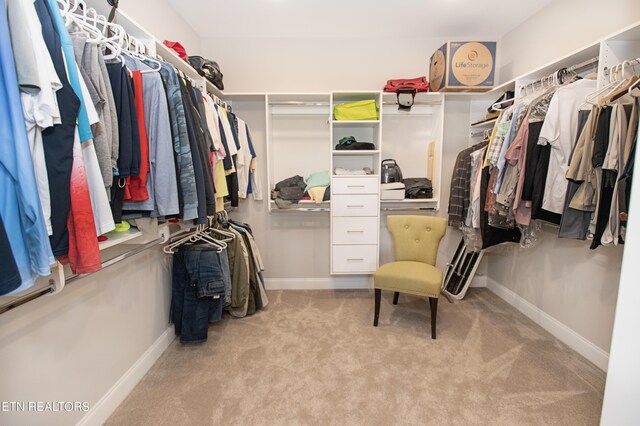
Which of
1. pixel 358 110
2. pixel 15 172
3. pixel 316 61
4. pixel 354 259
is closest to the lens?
pixel 15 172

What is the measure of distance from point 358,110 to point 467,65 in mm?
976

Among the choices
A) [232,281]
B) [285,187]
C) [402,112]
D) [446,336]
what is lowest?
[446,336]

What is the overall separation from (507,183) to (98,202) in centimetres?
226

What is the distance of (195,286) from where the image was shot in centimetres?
205

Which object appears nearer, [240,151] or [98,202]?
[98,202]

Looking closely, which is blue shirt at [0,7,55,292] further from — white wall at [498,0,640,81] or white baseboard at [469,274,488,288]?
white baseboard at [469,274,488,288]

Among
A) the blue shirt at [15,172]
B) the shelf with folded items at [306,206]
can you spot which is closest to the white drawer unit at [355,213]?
the shelf with folded items at [306,206]

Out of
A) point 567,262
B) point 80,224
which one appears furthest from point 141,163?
point 567,262

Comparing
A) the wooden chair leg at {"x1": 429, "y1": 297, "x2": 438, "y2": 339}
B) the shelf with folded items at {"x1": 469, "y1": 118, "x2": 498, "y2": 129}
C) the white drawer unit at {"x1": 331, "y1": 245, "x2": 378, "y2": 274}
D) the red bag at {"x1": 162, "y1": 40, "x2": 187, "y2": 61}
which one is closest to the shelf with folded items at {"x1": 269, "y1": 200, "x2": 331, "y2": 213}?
the white drawer unit at {"x1": 331, "y1": 245, "x2": 378, "y2": 274}

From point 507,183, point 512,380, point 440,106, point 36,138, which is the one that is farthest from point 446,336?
point 36,138

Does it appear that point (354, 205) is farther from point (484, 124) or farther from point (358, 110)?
point (484, 124)

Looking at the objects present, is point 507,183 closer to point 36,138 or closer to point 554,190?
point 554,190

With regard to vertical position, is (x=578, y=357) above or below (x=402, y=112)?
below

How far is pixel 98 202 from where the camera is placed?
99cm
